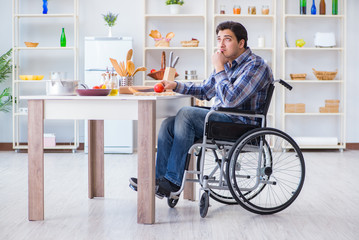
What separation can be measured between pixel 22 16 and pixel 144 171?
414 cm

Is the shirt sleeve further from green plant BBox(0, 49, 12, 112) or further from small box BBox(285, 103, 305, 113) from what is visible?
green plant BBox(0, 49, 12, 112)

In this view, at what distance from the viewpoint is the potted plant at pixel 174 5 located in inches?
246

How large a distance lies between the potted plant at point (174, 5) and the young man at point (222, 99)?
10.8ft

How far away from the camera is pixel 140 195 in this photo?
270cm

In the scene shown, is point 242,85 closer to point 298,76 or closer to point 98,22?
point 298,76

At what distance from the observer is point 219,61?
9.70ft

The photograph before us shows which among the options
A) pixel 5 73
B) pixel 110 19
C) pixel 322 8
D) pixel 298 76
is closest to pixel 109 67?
pixel 110 19

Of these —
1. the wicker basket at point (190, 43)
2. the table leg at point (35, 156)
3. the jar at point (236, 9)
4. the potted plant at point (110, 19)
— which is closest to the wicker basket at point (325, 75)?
the jar at point (236, 9)

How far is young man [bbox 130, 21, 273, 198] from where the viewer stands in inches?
111

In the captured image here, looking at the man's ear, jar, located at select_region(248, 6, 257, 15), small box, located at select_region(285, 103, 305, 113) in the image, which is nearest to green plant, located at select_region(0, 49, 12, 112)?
jar, located at select_region(248, 6, 257, 15)

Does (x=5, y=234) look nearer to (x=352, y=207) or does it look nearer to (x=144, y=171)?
(x=144, y=171)

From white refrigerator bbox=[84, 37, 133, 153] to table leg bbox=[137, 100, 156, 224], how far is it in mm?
3348

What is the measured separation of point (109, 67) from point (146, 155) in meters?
3.44

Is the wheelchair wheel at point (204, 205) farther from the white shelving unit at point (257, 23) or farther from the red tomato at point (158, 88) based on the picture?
the white shelving unit at point (257, 23)
